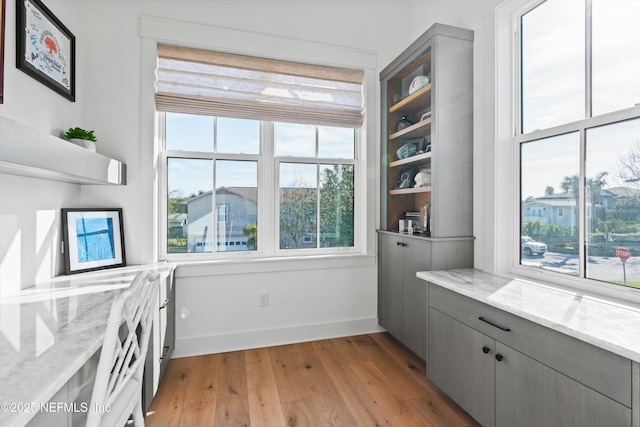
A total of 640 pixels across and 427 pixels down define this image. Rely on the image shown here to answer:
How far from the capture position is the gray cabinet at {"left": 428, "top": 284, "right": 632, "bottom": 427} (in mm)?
981

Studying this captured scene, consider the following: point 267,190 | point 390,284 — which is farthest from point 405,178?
point 267,190

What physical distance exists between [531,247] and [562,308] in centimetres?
70

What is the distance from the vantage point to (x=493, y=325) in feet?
4.58

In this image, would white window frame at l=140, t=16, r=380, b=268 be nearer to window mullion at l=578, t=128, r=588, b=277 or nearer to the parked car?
the parked car

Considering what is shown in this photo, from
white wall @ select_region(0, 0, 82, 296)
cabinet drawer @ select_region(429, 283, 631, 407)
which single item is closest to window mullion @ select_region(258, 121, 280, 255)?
white wall @ select_region(0, 0, 82, 296)

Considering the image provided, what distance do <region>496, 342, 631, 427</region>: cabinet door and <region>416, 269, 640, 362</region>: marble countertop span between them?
0.61 feet

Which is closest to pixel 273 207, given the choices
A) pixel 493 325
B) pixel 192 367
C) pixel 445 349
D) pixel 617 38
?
pixel 192 367

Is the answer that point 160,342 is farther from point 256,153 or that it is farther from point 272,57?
point 272,57

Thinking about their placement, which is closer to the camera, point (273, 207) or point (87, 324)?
point (87, 324)

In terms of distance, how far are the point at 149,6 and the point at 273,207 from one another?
1.77 m

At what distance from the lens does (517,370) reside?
1289mm

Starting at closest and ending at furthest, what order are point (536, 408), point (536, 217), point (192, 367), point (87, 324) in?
point (87, 324), point (536, 408), point (536, 217), point (192, 367)

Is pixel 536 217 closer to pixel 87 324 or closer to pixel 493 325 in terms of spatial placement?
pixel 493 325

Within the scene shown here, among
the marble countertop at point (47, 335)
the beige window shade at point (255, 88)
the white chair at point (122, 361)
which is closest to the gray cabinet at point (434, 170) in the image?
the beige window shade at point (255, 88)
